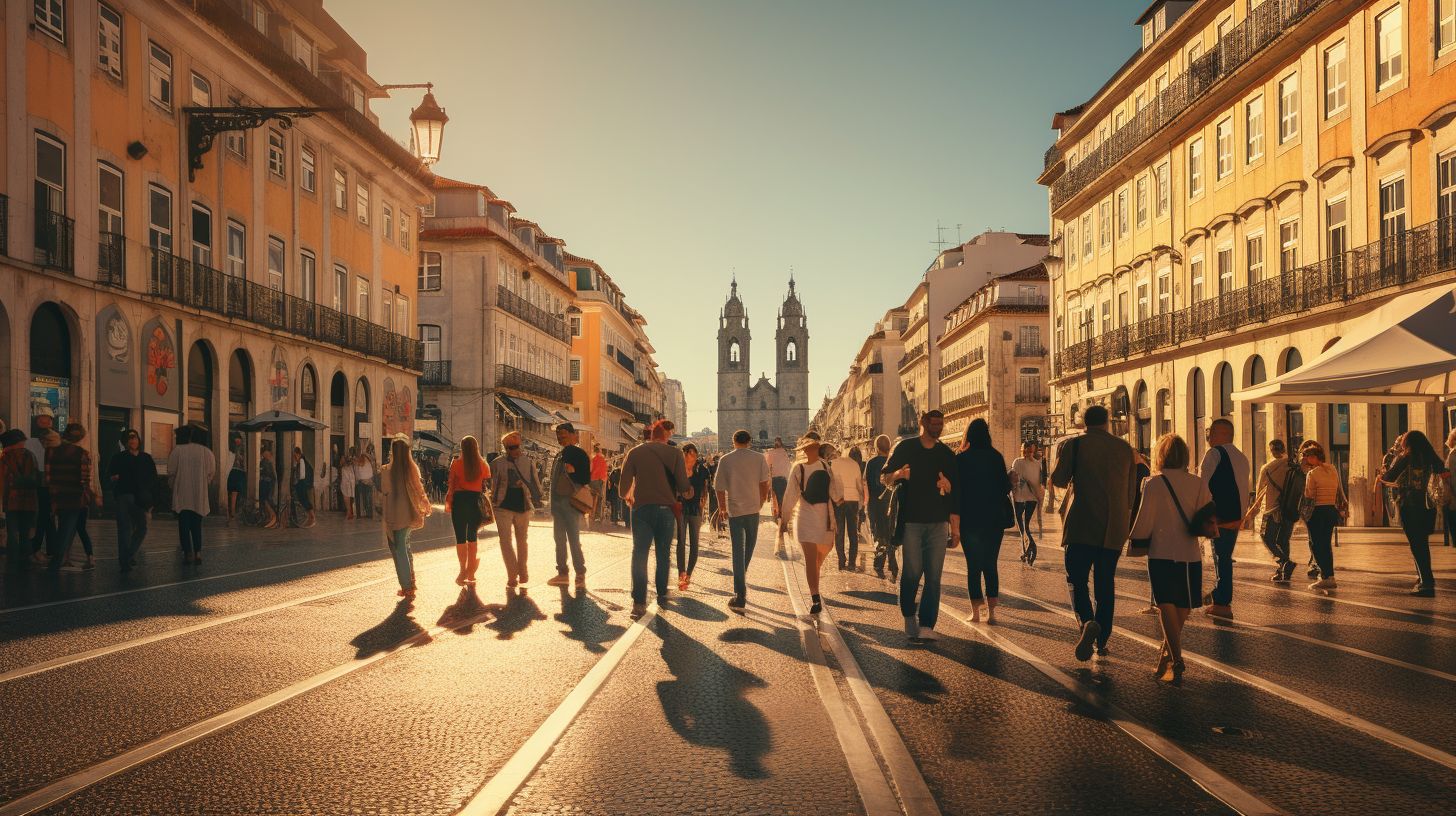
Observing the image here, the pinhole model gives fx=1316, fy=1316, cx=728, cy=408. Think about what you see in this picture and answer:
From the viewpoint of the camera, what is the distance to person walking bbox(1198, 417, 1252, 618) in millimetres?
11312

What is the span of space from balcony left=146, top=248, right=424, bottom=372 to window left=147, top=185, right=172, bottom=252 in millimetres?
415

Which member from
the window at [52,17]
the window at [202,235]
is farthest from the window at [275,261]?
the window at [52,17]

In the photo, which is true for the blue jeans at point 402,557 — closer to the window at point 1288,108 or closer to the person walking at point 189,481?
the person walking at point 189,481

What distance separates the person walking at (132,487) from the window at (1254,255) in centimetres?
2664

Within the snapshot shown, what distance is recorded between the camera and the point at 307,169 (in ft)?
118

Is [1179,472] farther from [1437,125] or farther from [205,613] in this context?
[1437,125]

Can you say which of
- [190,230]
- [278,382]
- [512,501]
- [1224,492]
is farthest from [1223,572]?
[278,382]

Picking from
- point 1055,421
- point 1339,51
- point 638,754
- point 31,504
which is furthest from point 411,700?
point 1055,421

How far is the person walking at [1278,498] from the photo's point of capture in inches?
575

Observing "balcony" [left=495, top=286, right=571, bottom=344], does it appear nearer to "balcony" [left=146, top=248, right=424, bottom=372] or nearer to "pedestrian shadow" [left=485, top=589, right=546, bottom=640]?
"balcony" [left=146, top=248, right=424, bottom=372]

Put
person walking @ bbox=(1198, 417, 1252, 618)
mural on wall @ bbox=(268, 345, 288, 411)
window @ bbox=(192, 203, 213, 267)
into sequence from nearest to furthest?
person walking @ bbox=(1198, 417, 1252, 618) → window @ bbox=(192, 203, 213, 267) → mural on wall @ bbox=(268, 345, 288, 411)

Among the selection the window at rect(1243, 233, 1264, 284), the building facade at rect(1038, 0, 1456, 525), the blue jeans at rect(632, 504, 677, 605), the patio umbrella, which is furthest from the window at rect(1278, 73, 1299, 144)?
the blue jeans at rect(632, 504, 677, 605)

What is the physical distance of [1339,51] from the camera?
93.1 ft

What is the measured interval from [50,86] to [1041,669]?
21983mm
